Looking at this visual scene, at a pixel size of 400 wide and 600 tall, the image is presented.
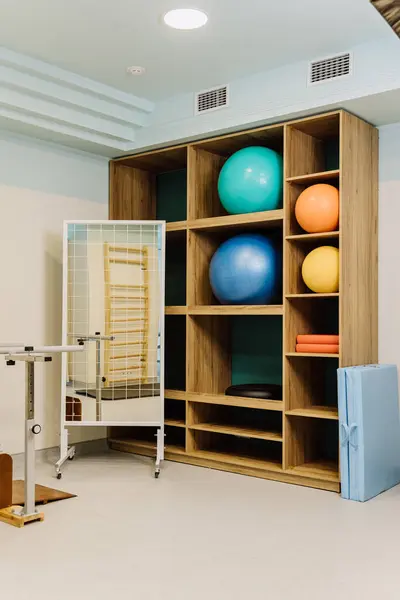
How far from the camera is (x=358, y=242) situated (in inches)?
193

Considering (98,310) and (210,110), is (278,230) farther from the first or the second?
(98,310)

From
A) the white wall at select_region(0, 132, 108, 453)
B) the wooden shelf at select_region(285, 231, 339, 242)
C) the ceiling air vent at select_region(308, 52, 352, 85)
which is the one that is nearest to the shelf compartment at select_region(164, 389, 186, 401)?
the white wall at select_region(0, 132, 108, 453)

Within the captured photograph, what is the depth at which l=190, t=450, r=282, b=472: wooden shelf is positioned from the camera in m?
5.02

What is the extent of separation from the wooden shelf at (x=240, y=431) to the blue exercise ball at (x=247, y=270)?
101cm

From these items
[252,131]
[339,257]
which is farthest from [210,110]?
[339,257]

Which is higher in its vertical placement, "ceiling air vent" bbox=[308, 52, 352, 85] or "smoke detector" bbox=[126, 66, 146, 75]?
"smoke detector" bbox=[126, 66, 146, 75]

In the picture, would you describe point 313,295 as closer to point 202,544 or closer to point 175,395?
point 175,395

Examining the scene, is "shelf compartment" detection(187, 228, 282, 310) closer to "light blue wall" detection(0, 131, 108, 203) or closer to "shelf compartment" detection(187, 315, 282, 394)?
"shelf compartment" detection(187, 315, 282, 394)

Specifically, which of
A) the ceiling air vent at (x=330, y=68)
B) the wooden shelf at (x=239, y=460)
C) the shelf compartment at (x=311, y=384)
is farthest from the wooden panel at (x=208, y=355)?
the ceiling air vent at (x=330, y=68)

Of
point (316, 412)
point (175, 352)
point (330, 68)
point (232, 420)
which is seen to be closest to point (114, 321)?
point (175, 352)

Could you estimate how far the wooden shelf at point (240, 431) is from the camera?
503 centimetres

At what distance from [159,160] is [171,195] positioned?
45cm

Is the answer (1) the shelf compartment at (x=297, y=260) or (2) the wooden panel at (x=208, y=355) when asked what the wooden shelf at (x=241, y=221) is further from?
(2) the wooden panel at (x=208, y=355)

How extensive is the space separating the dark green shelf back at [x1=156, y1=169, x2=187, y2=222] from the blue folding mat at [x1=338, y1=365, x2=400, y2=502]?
2567 millimetres
